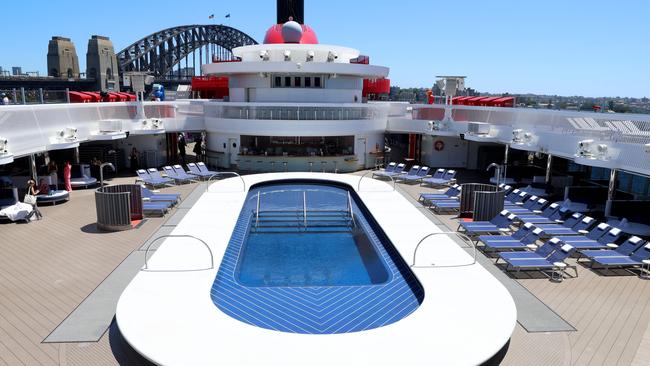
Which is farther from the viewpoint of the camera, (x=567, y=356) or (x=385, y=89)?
(x=385, y=89)

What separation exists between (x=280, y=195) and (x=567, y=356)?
12.7 m

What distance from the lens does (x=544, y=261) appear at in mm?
11602

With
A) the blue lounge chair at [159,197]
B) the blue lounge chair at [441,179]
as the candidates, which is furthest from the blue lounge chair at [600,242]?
the blue lounge chair at [159,197]

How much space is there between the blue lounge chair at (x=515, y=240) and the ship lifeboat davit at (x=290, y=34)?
2107cm

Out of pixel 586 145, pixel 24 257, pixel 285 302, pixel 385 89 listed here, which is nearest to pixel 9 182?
pixel 24 257

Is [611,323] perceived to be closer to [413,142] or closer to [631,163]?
[631,163]

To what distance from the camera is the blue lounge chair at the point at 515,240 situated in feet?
41.9

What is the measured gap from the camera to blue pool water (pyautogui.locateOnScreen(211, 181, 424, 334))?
838 centimetres

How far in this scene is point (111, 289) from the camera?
34.2 ft

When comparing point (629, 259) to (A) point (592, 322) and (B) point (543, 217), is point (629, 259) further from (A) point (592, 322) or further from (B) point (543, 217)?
(B) point (543, 217)

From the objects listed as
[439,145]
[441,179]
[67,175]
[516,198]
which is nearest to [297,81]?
[439,145]

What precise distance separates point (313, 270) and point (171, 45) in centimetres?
12950

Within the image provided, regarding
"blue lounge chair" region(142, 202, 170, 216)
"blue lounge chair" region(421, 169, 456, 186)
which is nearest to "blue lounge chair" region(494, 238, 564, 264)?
"blue lounge chair" region(421, 169, 456, 186)

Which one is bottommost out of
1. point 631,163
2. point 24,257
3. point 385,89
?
point 24,257
